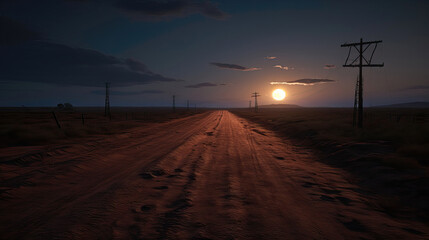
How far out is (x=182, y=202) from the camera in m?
4.06

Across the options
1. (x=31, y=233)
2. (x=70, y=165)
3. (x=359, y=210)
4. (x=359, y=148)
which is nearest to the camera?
(x=31, y=233)

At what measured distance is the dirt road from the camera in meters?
3.06

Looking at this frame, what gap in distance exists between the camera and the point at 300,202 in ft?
13.8

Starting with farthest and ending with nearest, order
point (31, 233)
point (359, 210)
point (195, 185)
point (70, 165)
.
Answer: point (70, 165) → point (195, 185) → point (359, 210) → point (31, 233)

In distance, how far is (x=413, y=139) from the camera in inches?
356

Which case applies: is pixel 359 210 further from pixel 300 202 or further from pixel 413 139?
pixel 413 139

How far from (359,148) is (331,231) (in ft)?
24.8

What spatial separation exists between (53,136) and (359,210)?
15657 mm

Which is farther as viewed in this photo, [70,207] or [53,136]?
[53,136]

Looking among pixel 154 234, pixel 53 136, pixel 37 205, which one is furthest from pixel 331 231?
pixel 53 136

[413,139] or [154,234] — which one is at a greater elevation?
[413,139]

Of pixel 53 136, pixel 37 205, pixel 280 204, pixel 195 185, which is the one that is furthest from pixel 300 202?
pixel 53 136

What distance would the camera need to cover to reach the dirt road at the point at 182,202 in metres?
3.06

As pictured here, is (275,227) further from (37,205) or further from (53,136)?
(53,136)
